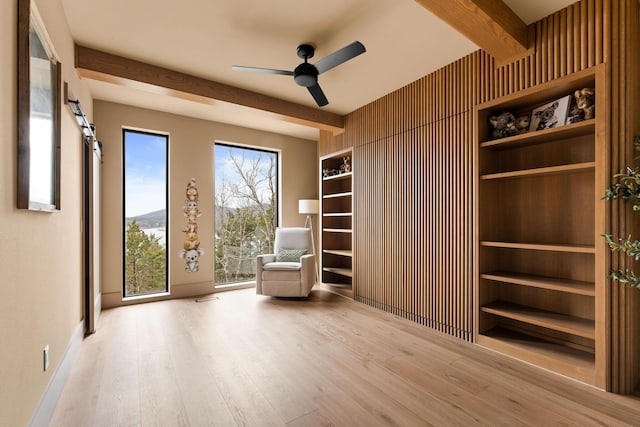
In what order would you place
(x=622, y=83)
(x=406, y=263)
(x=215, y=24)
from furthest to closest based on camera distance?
1. (x=406, y=263)
2. (x=215, y=24)
3. (x=622, y=83)

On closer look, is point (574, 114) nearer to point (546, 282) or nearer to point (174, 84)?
point (546, 282)

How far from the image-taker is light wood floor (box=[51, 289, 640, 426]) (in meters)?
1.84

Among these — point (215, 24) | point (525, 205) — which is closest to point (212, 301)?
point (215, 24)

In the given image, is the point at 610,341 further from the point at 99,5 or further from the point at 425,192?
the point at 99,5

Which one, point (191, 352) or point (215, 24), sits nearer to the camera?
point (215, 24)

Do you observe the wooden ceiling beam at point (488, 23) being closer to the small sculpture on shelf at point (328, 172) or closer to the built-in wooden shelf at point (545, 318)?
the built-in wooden shelf at point (545, 318)

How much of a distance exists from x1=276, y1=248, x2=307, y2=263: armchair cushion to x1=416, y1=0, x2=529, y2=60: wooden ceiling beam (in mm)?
3471

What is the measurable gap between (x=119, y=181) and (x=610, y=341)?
5.44m

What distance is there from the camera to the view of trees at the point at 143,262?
4430 mm

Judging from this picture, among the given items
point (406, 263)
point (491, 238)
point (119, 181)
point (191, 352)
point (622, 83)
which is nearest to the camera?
point (622, 83)

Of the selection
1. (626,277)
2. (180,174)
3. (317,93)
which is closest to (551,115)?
(626,277)

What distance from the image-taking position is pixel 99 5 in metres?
2.31

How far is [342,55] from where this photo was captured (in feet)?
8.21

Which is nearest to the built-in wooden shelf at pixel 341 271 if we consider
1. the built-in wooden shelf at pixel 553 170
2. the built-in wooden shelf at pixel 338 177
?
the built-in wooden shelf at pixel 338 177
